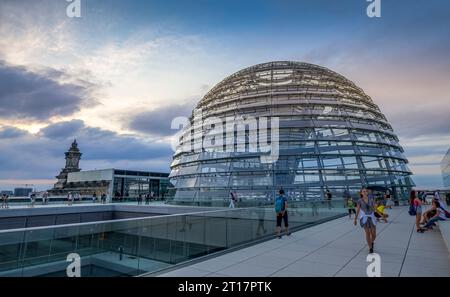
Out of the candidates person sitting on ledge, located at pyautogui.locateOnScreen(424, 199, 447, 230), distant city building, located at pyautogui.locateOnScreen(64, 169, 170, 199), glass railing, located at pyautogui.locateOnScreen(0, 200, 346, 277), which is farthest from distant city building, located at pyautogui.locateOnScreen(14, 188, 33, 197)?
person sitting on ledge, located at pyautogui.locateOnScreen(424, 199, 447, 230)

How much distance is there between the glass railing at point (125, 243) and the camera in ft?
16.5

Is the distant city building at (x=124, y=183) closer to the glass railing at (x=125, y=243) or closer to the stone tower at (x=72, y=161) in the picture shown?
the stone tower at (x=72, y=161)

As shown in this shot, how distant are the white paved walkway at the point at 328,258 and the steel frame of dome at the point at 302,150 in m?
12.9

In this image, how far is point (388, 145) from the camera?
2830 cm

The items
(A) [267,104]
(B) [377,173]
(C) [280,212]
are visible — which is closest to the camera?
(C) [280,212]

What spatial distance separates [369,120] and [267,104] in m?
11.3

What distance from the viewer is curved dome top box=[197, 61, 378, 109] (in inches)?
1190

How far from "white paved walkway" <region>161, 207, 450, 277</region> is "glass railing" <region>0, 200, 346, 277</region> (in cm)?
72

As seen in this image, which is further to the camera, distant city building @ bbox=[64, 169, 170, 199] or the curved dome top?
distant city building @ bbox=[64, 169, 170, 199]

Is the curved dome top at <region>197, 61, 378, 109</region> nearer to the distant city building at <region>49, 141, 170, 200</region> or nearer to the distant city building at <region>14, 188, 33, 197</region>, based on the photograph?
the distant city building at <region>49, 141, 170, 200</region>

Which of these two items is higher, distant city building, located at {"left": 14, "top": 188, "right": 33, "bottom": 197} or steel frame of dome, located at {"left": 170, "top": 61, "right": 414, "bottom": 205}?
steel frame of dome, located at {"left": 170, "top": 61, "right": 414, "bottom": 205}

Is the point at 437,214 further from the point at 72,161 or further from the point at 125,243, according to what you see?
the point at 72,161
